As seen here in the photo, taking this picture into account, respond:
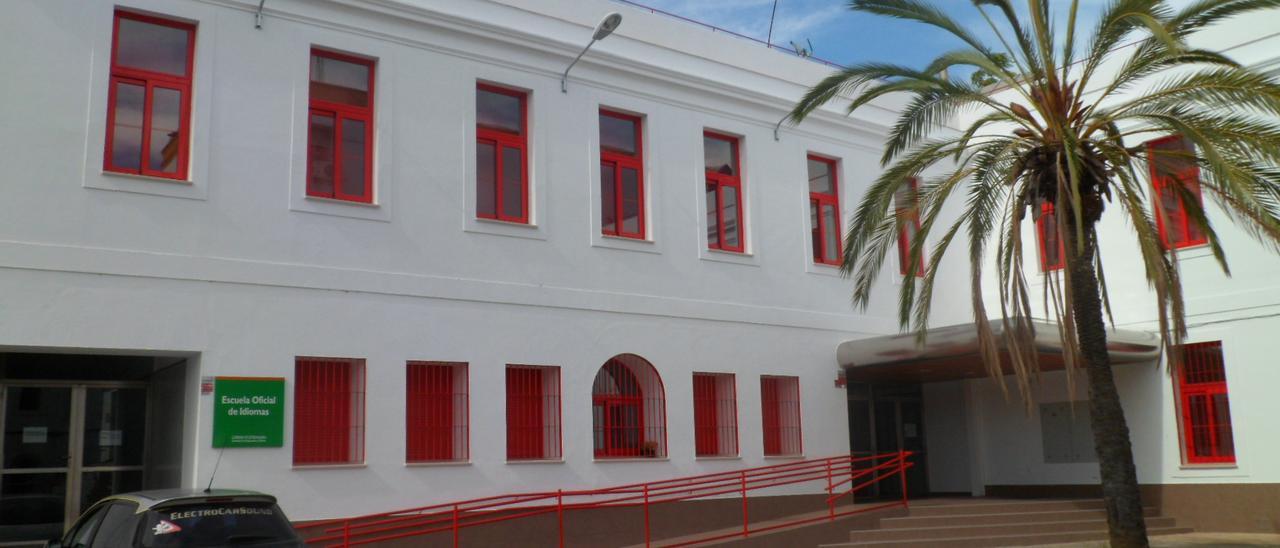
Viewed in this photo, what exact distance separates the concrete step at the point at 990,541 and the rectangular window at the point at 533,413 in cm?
420

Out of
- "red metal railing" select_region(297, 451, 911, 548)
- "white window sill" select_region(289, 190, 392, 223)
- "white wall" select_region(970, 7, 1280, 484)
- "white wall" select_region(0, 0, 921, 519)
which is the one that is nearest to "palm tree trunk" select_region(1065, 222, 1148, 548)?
"red metal railing" select_region(297, 451, 911, 548)

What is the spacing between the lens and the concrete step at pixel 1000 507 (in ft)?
57.5

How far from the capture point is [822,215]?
2097 cm

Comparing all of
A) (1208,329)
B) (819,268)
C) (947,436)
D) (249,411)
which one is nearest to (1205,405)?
(1208,329)

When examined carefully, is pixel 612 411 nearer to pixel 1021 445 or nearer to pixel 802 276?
pixel 802 276

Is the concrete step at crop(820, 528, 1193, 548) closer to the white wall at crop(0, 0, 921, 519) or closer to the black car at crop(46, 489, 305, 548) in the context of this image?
the white wall at crop(0, 0, 921, 519)

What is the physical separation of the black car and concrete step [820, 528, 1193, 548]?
8644 mm

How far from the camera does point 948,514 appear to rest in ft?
57.5

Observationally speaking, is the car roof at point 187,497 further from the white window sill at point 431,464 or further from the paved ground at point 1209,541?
the paved ground at point 1209,541

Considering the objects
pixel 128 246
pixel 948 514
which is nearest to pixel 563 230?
pixel 128 246

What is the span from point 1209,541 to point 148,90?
16426 millimetres

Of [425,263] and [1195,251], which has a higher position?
[1195,251]

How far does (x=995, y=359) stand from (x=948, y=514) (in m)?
4.48

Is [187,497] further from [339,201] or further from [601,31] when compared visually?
[601,31]
